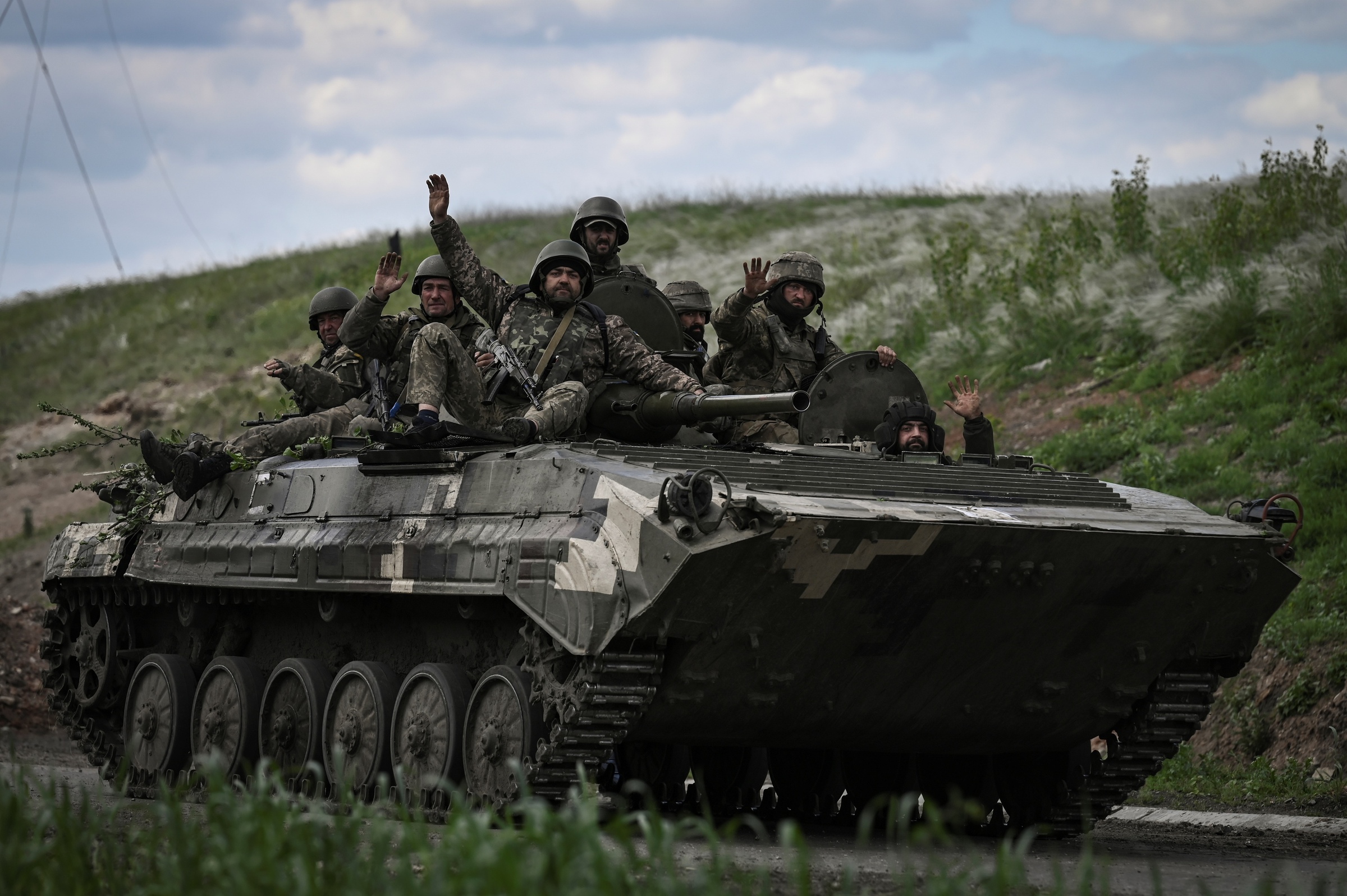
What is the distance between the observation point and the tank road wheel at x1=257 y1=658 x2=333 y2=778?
11734 mm

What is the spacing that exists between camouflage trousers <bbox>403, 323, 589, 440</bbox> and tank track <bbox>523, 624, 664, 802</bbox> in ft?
5.64

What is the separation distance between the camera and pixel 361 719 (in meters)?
11.2

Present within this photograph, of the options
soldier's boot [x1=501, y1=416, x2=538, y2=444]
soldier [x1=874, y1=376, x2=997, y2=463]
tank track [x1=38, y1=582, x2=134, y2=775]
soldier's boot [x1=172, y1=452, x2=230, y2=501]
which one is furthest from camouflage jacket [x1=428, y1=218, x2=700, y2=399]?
tank track [x1=38, y1=582, x2=134, y2=775]

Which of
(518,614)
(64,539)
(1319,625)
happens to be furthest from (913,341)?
(518,614)

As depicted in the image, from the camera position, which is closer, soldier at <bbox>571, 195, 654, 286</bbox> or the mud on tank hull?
the mud on tank hull

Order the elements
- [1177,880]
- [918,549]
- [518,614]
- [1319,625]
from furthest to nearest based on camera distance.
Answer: [1319,625]
[518,614]
[918,549]
[1177,880]

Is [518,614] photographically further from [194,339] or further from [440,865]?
[194,339]

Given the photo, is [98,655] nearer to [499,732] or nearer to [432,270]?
[432,270]

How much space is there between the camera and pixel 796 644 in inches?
366

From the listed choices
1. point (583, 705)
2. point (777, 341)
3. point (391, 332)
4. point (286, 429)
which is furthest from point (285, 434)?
point (583, 705)

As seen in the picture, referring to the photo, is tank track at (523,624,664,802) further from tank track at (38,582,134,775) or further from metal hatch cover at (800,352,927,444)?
tank track at (38,582,134,775)

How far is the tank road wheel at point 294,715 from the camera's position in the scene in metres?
11.7

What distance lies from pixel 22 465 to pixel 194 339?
592 centimetres

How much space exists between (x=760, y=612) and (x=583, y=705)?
100cm
